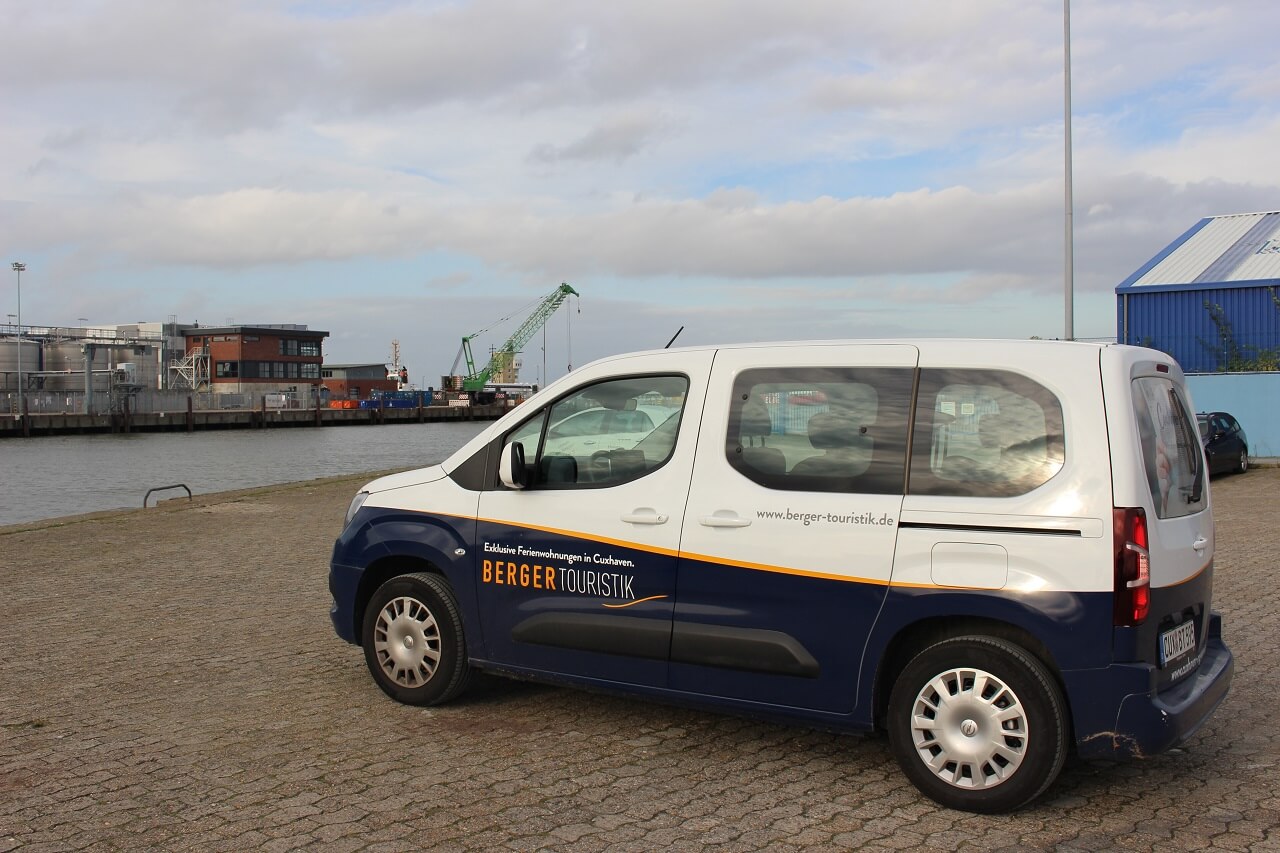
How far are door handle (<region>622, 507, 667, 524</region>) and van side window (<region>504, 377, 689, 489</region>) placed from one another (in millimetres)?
193

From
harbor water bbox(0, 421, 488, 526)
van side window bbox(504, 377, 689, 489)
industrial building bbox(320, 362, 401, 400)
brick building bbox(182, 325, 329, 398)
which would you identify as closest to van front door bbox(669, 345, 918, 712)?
van side window bbox(504, 377, 689, 489)

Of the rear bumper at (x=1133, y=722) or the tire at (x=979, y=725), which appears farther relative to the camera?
the tire at (x=979, y=725)

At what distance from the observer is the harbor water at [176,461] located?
3681 cm

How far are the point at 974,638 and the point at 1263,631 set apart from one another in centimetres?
445

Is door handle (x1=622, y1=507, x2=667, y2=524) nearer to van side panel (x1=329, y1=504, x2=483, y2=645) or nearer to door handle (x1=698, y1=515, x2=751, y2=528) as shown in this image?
door handle (x1=698, y1=515, x2=751, y2=528)

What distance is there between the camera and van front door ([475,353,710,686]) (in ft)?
17.0

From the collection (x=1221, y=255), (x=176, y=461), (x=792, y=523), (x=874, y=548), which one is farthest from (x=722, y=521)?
(x=176, y=461)

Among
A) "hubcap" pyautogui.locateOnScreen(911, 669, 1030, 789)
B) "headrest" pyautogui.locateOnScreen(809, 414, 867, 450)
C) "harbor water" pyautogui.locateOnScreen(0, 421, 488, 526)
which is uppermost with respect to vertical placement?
"headrest" pyautogui.locateOnScreen(809, 414, 867, 450)

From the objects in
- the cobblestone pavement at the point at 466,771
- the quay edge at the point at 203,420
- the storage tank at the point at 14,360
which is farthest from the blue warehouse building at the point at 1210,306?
the storage tank at the point at 14,360

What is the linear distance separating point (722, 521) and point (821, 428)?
592mm

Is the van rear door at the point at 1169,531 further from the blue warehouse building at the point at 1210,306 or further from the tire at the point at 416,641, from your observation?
the blue warehouse building at the point at 1210,306

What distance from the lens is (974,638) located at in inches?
176

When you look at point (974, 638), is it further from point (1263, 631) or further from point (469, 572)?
point (1263, 631)

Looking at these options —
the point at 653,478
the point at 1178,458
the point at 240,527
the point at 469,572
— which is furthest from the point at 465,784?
the point at 240,527
